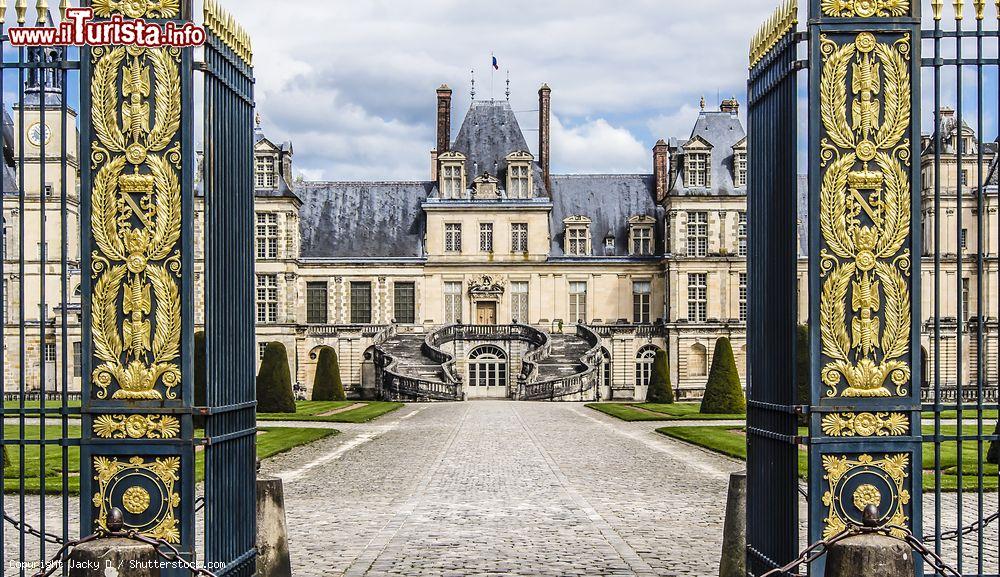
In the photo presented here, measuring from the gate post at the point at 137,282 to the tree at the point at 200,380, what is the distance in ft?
0.44

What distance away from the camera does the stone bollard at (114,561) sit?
4367 mm

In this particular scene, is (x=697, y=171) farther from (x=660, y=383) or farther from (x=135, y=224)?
(x=135, y=224)

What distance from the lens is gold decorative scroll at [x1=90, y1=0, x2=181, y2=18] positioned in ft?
17.0

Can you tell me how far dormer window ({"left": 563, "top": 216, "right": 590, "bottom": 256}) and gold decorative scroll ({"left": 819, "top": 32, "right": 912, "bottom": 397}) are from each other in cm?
3751

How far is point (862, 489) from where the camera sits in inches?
204

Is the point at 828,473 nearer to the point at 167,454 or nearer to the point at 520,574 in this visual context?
the point at 520,574

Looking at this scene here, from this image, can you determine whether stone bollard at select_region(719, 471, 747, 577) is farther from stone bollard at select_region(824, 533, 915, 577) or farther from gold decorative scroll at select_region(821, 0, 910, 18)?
gold decorative scroll at select_region(821, 0, 910, 18)

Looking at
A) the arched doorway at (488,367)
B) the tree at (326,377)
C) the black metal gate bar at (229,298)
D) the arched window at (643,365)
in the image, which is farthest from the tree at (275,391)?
the black metal gate bar at (229,298)

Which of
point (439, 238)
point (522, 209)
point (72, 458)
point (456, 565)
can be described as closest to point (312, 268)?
point (439, 238)

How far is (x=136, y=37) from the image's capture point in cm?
519

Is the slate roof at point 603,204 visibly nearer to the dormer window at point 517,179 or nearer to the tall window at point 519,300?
the tall window at point 519,300

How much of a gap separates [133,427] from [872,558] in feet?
11.5

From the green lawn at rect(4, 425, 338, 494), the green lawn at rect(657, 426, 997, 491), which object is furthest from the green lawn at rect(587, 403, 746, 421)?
the green lawn at rect(4, 425, 338, 494)

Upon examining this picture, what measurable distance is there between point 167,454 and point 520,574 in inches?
102
